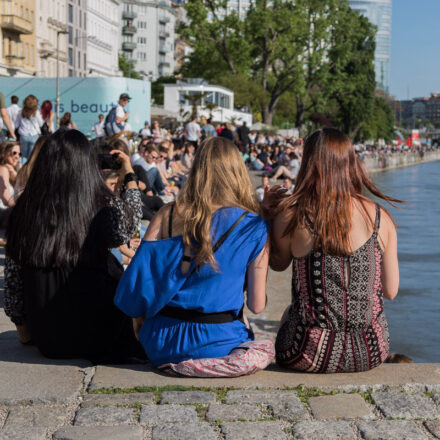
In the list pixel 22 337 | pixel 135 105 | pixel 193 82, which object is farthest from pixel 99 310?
pixel 193 82

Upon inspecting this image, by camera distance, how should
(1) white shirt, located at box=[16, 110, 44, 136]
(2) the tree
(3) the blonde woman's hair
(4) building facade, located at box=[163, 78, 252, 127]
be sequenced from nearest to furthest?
(3) the blonde woman's hair → (1) white shirt, located at box=[16, 110, 44, 136] → (4) building facade, located at box=[163, 78, 252, 127] → (2) the tree

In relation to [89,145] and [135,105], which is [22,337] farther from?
[135,105]

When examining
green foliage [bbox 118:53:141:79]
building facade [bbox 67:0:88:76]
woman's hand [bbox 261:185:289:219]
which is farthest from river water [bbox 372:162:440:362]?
green foliage [bbox 118:53:141:79]

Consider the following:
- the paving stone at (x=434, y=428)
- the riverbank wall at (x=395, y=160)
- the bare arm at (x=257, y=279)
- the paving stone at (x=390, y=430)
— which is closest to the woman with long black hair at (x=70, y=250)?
the bare arm at (x=257, y=279)

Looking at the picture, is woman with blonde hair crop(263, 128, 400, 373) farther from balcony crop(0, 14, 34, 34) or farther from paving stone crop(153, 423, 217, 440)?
balcony crop(0, 14, 34, 34)

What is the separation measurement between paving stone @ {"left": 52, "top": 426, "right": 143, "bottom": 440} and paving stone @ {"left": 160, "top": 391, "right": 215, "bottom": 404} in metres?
0.37

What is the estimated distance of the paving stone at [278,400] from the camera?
150 inches

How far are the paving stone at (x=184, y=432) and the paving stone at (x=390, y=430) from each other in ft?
2.14

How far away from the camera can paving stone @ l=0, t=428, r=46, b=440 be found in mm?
3523

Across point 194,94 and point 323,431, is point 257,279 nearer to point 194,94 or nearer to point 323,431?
point 323,431

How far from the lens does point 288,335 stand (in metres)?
4.54

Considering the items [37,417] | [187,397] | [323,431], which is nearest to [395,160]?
[187,397]

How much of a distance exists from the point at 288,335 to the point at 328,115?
86337 mm

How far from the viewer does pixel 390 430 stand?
3.63m
